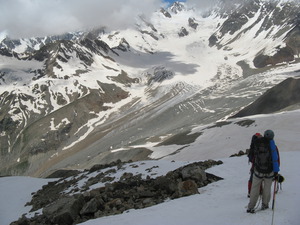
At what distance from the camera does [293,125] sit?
1984 inches

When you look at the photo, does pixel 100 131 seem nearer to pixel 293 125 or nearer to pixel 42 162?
pixel 42 162

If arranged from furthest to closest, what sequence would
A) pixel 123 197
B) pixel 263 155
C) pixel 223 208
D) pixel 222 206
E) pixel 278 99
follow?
pixel 278 99 → pixel 123 197 → pixel 222 206 → pixel 223 208 → pixel 263 155

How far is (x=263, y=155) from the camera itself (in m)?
11.7

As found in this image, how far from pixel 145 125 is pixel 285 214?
158 metres

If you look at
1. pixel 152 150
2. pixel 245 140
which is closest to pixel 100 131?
pixel 152 150

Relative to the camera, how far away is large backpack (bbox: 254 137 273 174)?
38.2 ft

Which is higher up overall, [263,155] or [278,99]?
[278,99]

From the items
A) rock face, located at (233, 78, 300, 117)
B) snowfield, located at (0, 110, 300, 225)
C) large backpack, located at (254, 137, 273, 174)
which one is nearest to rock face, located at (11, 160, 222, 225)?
snowfield, located at (0, 110, 300, 225)

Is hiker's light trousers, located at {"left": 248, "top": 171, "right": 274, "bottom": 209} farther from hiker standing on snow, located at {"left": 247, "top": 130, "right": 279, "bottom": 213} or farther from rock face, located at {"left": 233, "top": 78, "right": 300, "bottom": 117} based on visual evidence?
rock face, located at {"left": 233, "top": 78, "right": 300, "bottom": 117}

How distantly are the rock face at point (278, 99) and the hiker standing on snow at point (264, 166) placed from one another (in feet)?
322

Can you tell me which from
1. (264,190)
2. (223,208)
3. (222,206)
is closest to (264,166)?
(264,190)

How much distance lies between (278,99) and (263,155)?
102964mm

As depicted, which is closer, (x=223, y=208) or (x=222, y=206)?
(x=223, y=208)

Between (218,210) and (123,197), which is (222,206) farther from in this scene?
(123,197)
